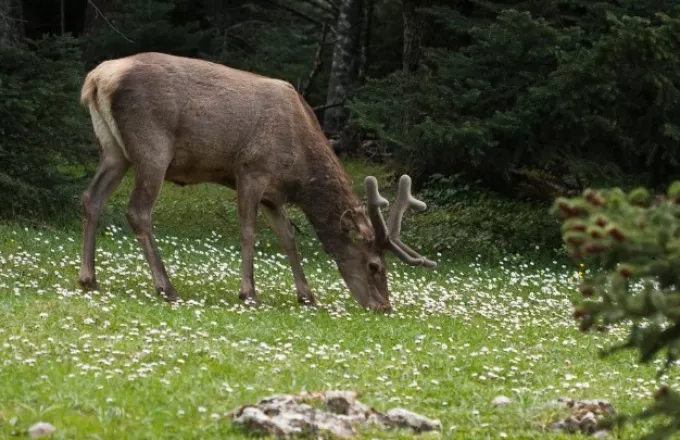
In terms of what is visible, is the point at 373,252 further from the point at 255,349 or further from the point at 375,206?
the point at 255,349

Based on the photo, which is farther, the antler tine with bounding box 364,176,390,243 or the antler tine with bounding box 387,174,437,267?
the antler tine with bounding box 387,174,437,267

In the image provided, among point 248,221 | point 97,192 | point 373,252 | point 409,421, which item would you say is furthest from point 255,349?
point 97,192

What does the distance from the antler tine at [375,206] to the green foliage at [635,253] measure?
6.83 meters

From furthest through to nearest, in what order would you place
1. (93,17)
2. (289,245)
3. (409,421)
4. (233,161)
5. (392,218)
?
(93,17) → (289,245) → (392,218) → (233,161) → (409,421)

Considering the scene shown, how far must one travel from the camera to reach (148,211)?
1162 cm

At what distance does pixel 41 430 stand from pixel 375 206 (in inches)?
234

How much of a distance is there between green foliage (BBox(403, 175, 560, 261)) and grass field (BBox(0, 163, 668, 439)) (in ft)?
8.29

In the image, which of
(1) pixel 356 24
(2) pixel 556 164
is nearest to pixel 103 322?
(2) pixel 556 164

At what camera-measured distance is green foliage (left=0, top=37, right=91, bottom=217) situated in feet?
52.9

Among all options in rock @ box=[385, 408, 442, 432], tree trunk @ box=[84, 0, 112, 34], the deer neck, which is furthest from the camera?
tree trunk @ box=[84, 0, 112, 34]

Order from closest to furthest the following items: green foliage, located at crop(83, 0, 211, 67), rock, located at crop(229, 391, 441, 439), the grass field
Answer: rock, located at crop(229, 391, 441, 439), the grass field, green foliage, located at crop(83, 0, 211, 67)

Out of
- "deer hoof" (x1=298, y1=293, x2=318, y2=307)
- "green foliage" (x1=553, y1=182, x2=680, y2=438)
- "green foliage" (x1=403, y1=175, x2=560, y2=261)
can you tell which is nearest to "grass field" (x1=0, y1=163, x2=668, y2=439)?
"deer hoof" (x1=298, y1=293, x2=318, y2=307)

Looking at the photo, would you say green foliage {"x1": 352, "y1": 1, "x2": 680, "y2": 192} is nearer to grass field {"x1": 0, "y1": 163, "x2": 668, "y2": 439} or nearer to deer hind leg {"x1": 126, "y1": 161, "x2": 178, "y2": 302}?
Answer: grass field {"x1": 0, "y1": 163, "x2": 668, "y2": 439}

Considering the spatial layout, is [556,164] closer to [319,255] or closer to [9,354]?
[319,255]
